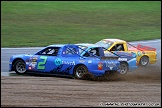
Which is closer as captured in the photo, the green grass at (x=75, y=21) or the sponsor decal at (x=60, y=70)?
the sponsor decal at (x=60, y=70)

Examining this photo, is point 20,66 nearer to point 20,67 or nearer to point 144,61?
point 20,67

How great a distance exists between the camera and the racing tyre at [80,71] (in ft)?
52.0

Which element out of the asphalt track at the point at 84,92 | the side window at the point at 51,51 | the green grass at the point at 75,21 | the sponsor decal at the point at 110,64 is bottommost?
the asphalt track at the point at 84,92

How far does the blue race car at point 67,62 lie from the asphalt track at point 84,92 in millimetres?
508

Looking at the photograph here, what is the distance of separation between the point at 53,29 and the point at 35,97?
25853 mm

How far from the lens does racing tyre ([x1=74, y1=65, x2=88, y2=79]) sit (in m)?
15.8

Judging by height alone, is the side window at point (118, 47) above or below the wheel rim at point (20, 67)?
above

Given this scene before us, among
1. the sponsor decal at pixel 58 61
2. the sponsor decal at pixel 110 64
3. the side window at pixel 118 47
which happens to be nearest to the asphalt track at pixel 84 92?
the sponsor decal at pixel 110 64

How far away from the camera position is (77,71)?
1598cm

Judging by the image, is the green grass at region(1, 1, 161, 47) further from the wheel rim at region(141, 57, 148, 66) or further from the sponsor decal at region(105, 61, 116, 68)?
the sponsor decal at region(105, 61, 116, 68)

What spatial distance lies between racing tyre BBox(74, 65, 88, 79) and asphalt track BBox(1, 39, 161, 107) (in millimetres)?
558

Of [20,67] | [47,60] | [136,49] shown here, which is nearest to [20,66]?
[20,67]

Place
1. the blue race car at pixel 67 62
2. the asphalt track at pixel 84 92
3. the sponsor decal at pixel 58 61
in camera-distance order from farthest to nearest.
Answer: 1. the sponsor decal at pixel 58 61
2. the blue race car at pixel 67 62
3. the asphalt track at pixel 84 92

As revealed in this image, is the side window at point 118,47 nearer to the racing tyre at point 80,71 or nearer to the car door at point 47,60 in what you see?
the car door at point 47,60
